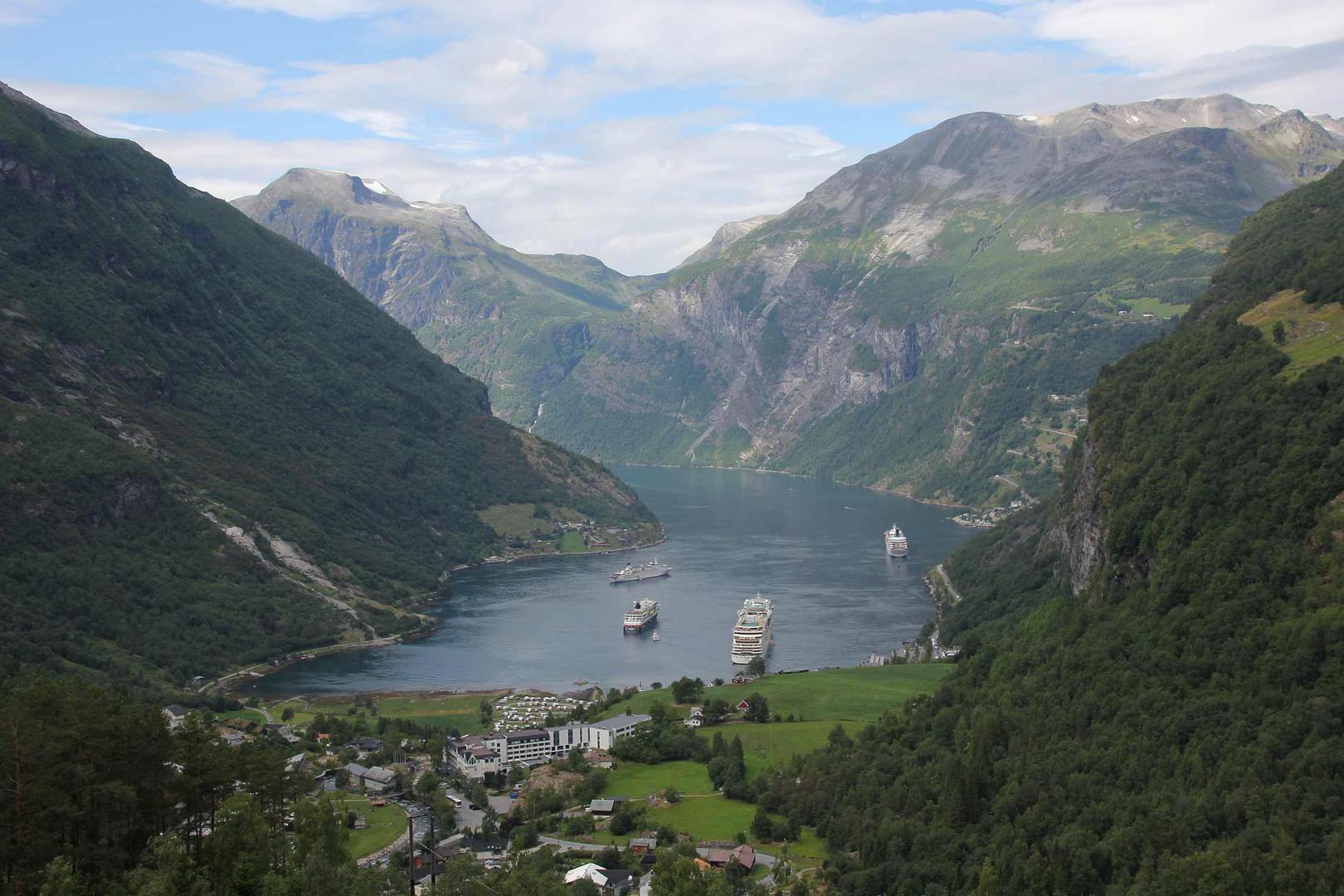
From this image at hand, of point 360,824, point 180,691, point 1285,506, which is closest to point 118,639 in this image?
point 180,691

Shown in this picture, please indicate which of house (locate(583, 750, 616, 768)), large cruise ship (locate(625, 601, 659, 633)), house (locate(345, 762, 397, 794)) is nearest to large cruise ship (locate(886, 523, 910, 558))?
large cruise ship (locate(625, 601, 659, 633))

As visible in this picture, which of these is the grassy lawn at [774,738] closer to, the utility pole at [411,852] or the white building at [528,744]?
the white building at [528,744]

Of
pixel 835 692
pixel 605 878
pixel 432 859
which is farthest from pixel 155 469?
pixel 432 859

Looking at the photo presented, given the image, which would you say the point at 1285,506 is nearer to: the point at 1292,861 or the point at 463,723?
the point at 1292,861

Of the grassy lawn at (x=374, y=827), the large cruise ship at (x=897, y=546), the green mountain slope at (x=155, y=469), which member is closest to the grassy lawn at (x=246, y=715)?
the green mountain slope at (x=155, y=469)

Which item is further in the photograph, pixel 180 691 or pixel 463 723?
pixel 180 691

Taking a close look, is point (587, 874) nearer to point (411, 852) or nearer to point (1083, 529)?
point (411, 852)

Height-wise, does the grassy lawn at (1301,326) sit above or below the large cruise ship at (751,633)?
above
